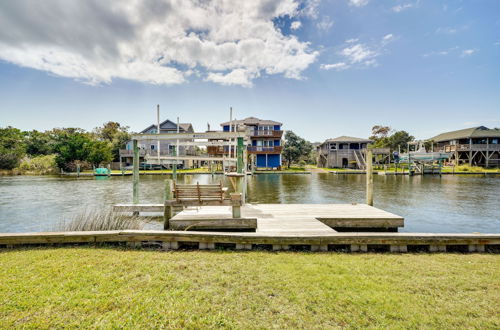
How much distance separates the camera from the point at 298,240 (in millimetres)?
5305

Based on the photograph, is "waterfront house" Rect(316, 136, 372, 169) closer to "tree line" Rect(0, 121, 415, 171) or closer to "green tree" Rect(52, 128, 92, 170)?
"tree line" Rect(0, 121, 415, 171)

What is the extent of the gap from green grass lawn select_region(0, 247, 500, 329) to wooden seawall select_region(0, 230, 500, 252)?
1.51 feet

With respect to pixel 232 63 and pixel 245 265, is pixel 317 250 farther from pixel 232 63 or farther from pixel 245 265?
pixel 232 63

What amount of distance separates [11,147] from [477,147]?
93416 millimetres

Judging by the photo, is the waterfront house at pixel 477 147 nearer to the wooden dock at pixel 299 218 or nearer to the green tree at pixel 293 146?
the green tree at pixel 293 146

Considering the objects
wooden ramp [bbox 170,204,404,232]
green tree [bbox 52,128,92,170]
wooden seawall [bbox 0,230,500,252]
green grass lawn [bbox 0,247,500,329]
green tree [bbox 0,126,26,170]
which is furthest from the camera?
green tree [bbox 52,128,92,170]

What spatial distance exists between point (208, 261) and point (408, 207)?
1350 centimetres

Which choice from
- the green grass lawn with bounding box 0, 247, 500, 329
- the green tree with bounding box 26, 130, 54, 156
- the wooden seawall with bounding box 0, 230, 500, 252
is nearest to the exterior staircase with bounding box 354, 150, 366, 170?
the wooden seawall with bounding box 0, 230, 500, 252

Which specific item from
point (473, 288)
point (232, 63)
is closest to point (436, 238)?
point (473, 288)

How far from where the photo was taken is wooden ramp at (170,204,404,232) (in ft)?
21.2

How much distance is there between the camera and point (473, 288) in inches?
135

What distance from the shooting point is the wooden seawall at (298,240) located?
5281 millimetres

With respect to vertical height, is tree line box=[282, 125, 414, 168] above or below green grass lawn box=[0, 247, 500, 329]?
above

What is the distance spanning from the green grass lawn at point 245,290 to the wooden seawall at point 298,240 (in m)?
0.46
